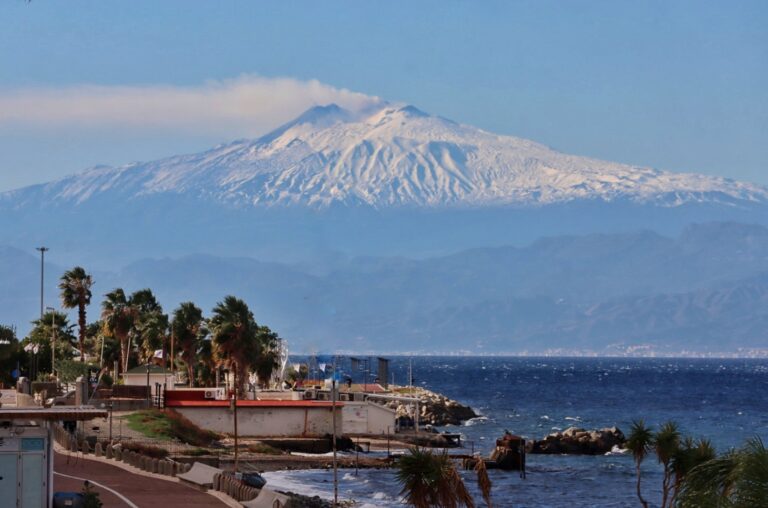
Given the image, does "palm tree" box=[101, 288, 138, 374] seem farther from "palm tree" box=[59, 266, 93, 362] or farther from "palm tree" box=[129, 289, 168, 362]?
"palm tree" box=[59, 266, 93, 362]

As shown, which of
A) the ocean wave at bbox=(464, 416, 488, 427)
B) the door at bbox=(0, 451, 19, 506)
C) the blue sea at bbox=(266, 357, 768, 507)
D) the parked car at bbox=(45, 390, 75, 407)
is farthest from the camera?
the ocean wave at bbox=(464, 416, 488, 427)

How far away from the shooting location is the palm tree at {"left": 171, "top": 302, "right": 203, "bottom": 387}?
111 meters

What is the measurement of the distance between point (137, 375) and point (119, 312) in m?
23.8

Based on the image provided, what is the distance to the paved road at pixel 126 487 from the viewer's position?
4638 centimetres

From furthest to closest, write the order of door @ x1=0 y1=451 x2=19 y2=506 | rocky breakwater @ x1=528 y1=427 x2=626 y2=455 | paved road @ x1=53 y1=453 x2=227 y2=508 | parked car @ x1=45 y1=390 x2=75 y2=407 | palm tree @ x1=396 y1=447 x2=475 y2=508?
1. rocky breakwater @ x1=528 y1=427 x2=626 y2=455
2. parked car @ x1=45 y1=390 x2=75 y2=407
3. paved road @ x1=53 y1=453 x2=227 y2=508
4. door @ x1=0 y1=451 x2=19 y2=506
5. palm tree @ x1=396 y1=447 x2=475 y2=508

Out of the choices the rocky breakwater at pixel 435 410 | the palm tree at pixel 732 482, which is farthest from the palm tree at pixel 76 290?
the palm tree at pixel 732 482

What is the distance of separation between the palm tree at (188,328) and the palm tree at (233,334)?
66.1 ft

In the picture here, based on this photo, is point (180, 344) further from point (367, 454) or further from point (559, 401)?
point (559, 401)

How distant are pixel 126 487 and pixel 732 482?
32.1 m

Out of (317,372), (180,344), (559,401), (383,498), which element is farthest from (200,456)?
(559,401)

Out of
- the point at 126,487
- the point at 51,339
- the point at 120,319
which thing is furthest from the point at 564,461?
the point at 126,487

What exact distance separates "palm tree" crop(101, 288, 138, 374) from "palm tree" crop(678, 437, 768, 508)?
97536 mm

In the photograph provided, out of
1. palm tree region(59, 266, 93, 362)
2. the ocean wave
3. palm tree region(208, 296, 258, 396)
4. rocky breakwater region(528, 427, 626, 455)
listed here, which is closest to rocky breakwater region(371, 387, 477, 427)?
the ocean wave

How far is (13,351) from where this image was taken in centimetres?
10000
